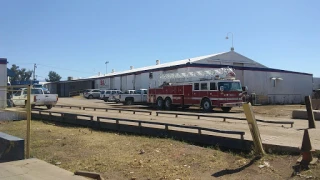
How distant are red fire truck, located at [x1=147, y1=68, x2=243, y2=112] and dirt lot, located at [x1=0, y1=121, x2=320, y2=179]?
13.9m

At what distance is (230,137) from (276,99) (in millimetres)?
36242

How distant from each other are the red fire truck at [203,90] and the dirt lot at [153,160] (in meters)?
13.9

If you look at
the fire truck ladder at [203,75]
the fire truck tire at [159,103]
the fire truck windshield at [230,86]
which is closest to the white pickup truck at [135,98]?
the fire truck tire at [159,103]

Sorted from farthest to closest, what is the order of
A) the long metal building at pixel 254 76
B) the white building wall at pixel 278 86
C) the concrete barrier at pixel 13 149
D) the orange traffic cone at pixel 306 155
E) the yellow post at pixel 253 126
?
the white building wall at pixel 278 86 < the long metal building at pixel 254 76 < the concrete barrier at pixel 13 149 < the yellow post at pixel 253 126 < the orange traffic cone at pixel 306 155

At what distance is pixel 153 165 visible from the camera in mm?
7477

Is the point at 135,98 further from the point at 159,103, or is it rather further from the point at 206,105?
the point at 206,105

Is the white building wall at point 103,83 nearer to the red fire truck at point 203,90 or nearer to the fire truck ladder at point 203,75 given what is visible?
the fire truck ladder at point 203,75

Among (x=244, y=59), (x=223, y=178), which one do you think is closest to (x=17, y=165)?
(x=223, y=178)

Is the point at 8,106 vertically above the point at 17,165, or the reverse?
the point at 8,106

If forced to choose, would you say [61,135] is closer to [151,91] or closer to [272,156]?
[272,156]

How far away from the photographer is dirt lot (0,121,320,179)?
6730 mm

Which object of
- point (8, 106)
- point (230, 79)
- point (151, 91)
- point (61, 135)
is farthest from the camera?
point (151, 91)

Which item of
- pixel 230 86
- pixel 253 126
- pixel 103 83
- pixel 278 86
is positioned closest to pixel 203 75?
pixel 230 86

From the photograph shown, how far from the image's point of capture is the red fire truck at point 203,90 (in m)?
23.9
